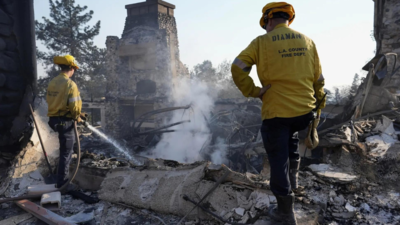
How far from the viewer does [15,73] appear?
13.8ft

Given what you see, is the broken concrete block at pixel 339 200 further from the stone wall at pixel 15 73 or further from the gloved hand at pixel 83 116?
the stone wall at pixel 15 73

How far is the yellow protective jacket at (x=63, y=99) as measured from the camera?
11.7ft

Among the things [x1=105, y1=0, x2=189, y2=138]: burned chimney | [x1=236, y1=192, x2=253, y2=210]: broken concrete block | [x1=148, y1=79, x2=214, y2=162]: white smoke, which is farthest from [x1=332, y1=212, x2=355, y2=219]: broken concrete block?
[x1=105, y1=0, x2=189, y2=138]: burned chimney

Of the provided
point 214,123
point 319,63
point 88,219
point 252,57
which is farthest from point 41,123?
point 214,123

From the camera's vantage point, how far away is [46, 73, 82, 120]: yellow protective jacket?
11.7 ft

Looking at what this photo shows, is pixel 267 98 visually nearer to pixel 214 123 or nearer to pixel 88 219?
pixel 88 219

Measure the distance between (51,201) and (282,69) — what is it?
283cm

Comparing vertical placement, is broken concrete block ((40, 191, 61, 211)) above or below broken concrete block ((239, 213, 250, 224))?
below

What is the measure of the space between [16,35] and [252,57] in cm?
→ 397

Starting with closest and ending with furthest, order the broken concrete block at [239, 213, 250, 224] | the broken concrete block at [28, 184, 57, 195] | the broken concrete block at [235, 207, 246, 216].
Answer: the broken concrete block at [239, 213, 250, 224]
the broken concrete block at [235, 207, 246, 216]
the broken concrete block at [28, 184, 57, 195]

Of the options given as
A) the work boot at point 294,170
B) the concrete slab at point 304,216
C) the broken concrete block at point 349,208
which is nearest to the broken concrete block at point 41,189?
the concrete slab at point 304,216

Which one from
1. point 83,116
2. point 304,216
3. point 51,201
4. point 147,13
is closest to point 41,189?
point 51,201

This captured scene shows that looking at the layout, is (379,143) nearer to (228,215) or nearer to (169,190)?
(228,215)

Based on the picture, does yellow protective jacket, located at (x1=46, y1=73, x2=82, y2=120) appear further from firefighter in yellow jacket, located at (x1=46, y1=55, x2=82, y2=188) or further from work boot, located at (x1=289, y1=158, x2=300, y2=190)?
work boot, located at (x1=289, y1=158, x2=300, y2=190)
